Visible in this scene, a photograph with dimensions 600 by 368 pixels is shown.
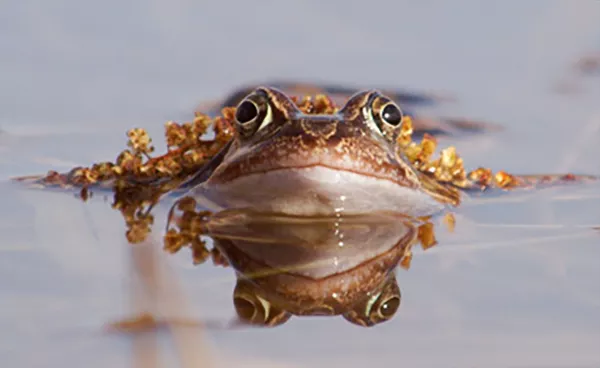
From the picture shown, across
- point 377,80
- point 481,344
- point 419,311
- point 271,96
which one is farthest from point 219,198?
point 377,80

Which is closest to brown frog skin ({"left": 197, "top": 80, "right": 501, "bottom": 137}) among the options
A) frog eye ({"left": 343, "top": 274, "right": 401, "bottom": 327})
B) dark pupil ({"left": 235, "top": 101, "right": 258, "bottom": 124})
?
dark pupil ({"left": 235, "top": 101, "right": 258, "bottom": 124})

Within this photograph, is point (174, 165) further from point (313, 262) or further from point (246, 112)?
point (313, 262)

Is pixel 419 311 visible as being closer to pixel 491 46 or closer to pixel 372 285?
pixel 372 285

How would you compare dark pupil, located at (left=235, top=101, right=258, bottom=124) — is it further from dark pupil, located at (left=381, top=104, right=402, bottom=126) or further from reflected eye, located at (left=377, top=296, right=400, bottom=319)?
reflected eye, located at (left=377, top=296, right=400, bottom=319)

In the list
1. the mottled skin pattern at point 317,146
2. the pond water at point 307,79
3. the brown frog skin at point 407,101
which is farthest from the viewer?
the brown frog skin at point 407,101

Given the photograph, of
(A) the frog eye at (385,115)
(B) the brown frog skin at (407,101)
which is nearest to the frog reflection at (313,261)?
(A) the frog eye at (385,115)

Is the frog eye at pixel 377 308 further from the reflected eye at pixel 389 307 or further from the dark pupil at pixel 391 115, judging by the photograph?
the dark pupil at pixel 391 115

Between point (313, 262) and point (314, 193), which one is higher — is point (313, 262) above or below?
below

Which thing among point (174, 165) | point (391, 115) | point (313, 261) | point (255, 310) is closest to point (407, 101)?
point (174, 165)
